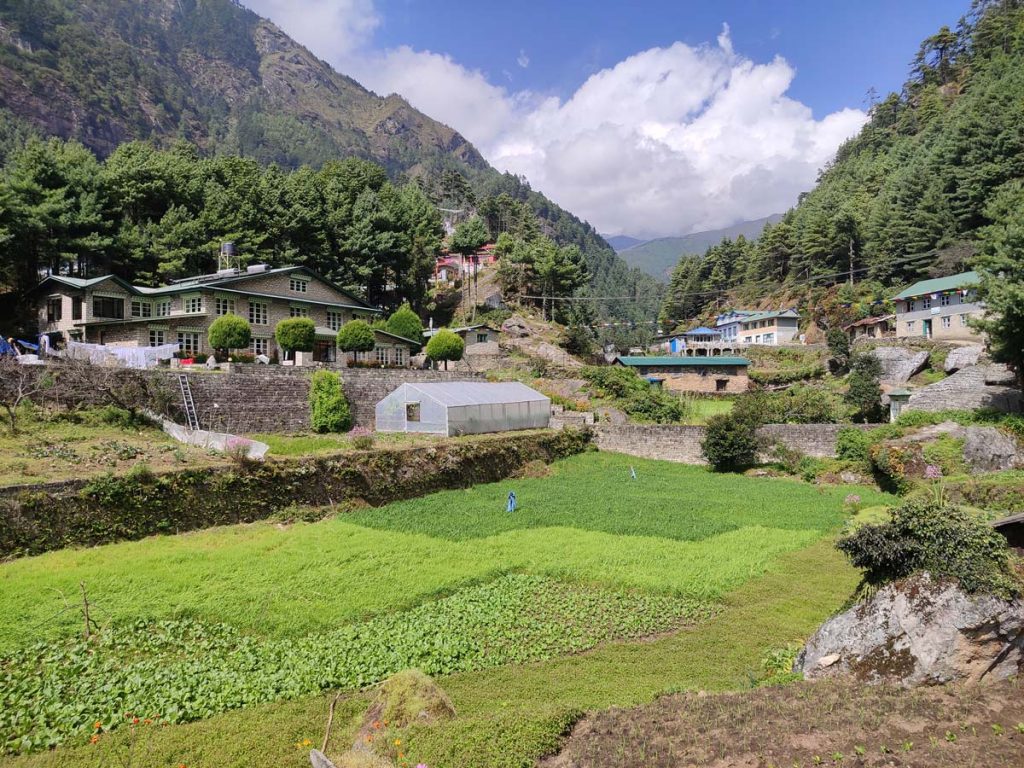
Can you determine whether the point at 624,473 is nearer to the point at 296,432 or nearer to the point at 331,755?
the point at 296,432

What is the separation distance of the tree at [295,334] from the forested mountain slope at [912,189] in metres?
35.9

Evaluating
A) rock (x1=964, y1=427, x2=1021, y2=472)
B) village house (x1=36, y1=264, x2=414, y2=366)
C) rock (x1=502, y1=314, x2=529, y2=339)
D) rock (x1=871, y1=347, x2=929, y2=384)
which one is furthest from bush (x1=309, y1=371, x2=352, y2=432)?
rock (x1=871, y1=347, x2=929, y2=384)

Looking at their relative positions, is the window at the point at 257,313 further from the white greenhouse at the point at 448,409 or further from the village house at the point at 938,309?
the village house at the point at 938,309

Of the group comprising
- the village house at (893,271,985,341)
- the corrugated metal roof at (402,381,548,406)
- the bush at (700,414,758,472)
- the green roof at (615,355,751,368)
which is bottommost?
the bush at (700,414,758,472)

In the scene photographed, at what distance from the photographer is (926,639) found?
27.4 feet

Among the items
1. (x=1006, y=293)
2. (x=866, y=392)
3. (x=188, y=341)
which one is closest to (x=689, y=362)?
(x=866, y=392)

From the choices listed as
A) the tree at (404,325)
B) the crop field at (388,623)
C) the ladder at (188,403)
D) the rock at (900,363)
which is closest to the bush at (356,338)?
the tree at (404,325)

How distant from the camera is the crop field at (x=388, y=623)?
7840mm

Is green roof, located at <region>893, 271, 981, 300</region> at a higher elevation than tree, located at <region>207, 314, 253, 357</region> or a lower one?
higher

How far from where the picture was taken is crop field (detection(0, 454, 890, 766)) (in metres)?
7.84

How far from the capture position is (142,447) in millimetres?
18469

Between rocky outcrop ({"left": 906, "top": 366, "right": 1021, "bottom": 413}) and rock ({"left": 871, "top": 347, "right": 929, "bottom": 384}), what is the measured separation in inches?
238

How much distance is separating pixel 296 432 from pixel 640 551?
17.1m

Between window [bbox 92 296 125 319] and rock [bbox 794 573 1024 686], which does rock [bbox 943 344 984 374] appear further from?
window [bbox 92 296 125 319]
